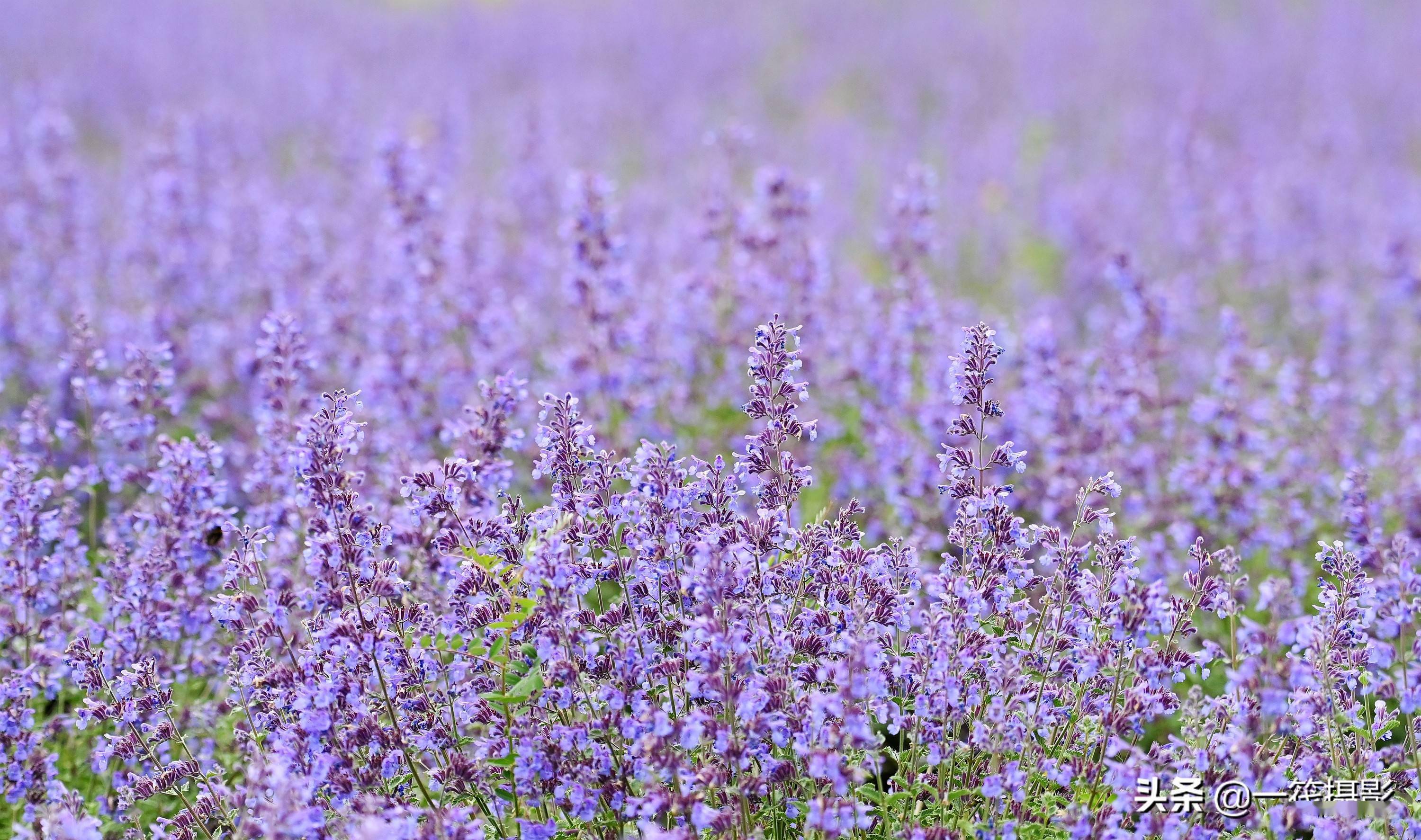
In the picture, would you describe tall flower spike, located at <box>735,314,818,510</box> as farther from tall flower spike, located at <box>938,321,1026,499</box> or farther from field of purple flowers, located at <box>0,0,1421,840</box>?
tall flower spike, located at <box>938,321,1026,499</box>

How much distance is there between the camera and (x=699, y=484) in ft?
11.0

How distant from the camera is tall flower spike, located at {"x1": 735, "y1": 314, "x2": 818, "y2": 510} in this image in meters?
3.41

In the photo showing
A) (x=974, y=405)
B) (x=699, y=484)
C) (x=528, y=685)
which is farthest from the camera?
A: (x=974, y=405)

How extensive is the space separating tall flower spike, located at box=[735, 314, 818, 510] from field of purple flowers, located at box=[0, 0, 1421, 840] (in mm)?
16

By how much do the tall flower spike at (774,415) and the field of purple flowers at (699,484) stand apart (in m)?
0.02

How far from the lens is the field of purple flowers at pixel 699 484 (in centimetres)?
320

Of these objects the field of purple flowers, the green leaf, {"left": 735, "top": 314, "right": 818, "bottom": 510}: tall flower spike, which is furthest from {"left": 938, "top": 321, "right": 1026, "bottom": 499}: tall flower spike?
the green leaf

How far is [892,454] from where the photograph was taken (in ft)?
19.7

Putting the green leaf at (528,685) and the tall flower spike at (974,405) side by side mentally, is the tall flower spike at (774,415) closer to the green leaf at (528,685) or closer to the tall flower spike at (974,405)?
the tall flower spike at (974,405)

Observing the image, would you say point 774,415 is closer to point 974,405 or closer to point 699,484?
point 699,484

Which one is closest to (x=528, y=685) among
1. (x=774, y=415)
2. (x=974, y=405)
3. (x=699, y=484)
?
(x=699, y=484)

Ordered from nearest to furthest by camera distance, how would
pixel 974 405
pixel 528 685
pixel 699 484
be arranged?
pixel 528 685
pixel 699 484
pixel 974 405

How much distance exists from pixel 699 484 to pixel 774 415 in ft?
0.95

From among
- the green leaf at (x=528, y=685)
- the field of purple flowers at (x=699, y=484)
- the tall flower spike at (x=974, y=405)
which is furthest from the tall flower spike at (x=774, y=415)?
the green leaf at (x=528, y=685)
